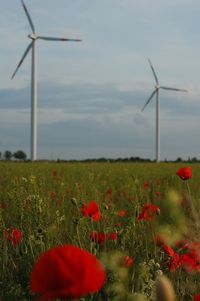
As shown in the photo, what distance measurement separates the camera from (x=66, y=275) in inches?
28.5

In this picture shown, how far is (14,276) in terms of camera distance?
12.0 feet

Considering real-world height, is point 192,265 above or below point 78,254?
below

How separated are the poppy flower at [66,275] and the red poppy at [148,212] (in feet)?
8.07

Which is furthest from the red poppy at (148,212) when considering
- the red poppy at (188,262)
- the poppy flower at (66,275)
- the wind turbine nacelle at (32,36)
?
the wind turbine nacelle at (32,36)

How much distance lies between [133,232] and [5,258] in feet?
3.04

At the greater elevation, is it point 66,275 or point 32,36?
point 32,36

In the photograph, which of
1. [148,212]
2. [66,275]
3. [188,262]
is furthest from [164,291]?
[148,212]

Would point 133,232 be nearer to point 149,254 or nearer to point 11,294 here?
point 149,254

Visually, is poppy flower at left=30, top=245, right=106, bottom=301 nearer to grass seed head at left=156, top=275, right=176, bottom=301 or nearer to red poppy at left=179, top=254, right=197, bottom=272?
grass seed head at left=156, top=275, right=176, bottom=301

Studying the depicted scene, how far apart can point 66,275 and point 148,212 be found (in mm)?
2826

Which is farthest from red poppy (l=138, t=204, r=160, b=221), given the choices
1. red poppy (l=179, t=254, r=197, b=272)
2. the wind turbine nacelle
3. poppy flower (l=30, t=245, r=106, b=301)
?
the wind turbine nacelle

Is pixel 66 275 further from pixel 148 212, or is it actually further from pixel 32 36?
pixel 32 36

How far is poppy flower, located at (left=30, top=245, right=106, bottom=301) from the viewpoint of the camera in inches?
28.3

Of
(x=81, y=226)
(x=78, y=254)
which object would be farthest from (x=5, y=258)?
(x=78, y=254)
